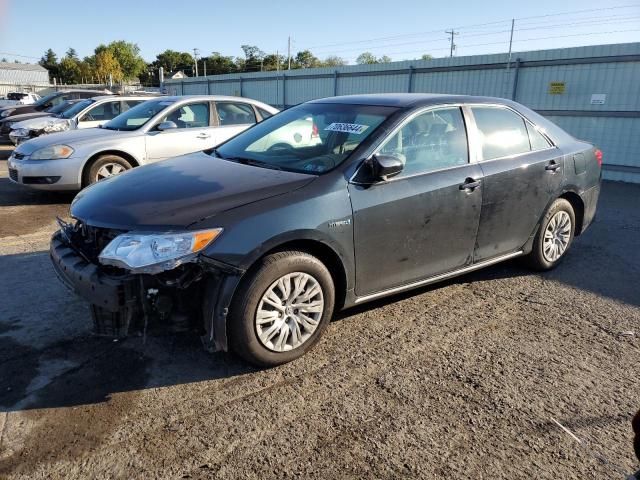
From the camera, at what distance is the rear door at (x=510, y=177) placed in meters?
4.22

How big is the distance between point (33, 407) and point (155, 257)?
1062 millimetres

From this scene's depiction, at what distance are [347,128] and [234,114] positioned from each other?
5.19 metres

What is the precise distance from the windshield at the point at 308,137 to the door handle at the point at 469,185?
2.58 ft

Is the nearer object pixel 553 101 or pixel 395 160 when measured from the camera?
pixel 395 160

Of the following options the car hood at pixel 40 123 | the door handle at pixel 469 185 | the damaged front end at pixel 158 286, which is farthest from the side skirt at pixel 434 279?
the car hood at pixel 40 123

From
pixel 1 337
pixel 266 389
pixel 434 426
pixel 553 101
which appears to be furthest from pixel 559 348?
pixel 553 101

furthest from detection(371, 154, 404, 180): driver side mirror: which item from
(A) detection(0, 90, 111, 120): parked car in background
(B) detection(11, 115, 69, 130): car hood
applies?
(A) detection(0, 90, 111, 120): parked car in background

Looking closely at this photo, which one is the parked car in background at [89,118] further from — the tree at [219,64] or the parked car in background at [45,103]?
the tree at [219,64]

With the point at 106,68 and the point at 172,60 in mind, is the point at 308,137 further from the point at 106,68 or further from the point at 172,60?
the point at 172,60

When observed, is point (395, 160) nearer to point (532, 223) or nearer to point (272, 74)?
point (532, 223)

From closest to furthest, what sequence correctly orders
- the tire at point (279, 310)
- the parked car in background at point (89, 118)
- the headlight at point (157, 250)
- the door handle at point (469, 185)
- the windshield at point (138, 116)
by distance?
the headlight at point (157, 250) < the tire at point (279, 310) < the door handle at point (469, 185) < the windshield at point (138, 116) < the parked car in background at point (89, 118)

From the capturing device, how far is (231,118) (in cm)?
861

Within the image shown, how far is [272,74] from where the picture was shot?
22484 millimetres

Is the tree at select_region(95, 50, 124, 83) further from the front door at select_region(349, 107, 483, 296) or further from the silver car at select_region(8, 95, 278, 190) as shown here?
the front door at select_region(349, 107, 483, 296)
